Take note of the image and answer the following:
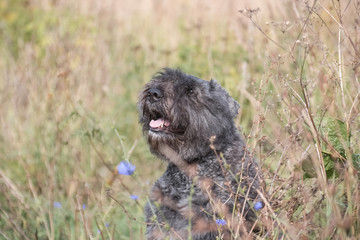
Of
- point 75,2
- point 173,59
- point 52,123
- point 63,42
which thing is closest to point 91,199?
point 52,123

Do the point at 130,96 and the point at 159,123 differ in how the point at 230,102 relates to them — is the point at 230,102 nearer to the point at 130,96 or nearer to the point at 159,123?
the point at 159,123

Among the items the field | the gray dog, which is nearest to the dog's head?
the gray dog

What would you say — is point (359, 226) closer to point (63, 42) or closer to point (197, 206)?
point (197, 206)

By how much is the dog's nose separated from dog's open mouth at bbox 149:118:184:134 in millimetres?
208

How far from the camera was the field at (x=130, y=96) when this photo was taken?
3502 mm

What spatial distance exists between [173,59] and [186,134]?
4160 mm

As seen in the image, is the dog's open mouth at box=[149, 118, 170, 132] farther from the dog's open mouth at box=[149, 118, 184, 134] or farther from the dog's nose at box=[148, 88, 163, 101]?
the dog's nose at box=[148, 88, 163, 101]

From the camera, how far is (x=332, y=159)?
3.50 metres

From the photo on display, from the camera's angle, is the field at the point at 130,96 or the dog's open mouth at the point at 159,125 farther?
the dog's open mouth at the point at 159,125

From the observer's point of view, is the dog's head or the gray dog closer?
the gray dog

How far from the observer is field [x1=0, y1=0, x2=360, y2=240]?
3.50 metres

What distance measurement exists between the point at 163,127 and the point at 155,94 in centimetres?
A: 27

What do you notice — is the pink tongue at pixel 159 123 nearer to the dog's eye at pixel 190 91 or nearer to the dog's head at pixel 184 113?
the dog's head at pixel 184 113

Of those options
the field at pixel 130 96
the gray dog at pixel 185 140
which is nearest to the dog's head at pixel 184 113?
the gray dog at pixel 185 140
